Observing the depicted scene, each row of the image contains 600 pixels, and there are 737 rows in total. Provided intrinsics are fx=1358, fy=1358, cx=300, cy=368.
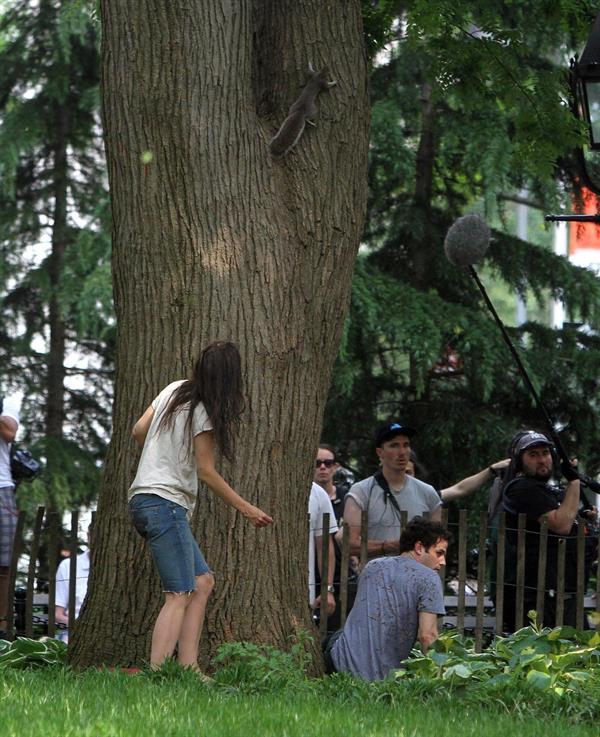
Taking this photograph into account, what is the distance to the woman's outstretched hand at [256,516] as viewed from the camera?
6531 millimetres

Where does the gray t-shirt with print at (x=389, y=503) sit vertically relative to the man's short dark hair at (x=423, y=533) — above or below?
above

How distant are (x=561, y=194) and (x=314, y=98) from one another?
7.14 meters

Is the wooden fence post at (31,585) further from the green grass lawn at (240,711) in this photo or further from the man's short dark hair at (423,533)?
the man's short dark hair at (423,533)

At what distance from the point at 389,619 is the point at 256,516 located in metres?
1.21

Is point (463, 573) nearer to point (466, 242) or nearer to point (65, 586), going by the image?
point (466, 242)

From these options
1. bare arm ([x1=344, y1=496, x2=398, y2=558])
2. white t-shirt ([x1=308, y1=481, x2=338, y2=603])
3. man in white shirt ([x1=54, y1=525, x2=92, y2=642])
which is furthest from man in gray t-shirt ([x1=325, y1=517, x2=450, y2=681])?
man in white shirt ([x1=54, y1=525, x2=92, y2=642])

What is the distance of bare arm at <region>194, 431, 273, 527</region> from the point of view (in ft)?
21.4

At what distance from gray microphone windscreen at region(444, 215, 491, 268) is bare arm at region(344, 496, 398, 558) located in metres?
1.89

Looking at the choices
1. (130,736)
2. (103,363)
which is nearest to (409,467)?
(130,736)

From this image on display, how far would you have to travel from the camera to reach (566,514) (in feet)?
30.1

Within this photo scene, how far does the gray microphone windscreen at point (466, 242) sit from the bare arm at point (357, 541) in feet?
6.21

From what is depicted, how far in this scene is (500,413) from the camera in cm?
1459

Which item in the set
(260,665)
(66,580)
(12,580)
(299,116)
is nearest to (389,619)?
(260,665)

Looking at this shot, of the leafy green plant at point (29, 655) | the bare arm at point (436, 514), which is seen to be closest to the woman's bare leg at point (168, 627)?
the leafy green plant at point (29, 655)
